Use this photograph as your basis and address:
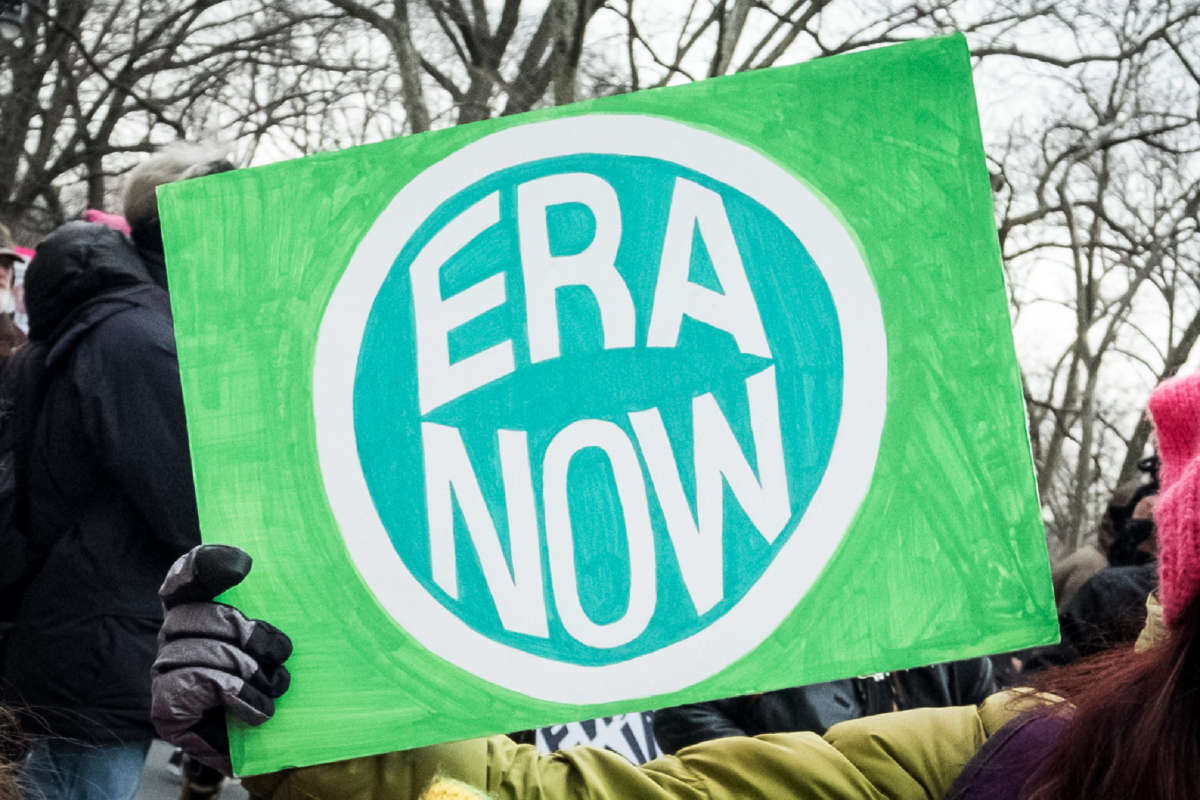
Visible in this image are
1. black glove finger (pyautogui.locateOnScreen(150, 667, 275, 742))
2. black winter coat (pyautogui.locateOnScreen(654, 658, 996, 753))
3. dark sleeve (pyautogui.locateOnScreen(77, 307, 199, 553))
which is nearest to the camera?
black glove finger (pyautogui.locateOnScreen(150, 667, 275, 742))

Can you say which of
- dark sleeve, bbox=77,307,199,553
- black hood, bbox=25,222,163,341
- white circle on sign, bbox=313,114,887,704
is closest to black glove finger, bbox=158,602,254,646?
white circle on sign, bbox=313,114,887,704

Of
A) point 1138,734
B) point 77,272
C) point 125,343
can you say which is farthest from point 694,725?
point 1138,734

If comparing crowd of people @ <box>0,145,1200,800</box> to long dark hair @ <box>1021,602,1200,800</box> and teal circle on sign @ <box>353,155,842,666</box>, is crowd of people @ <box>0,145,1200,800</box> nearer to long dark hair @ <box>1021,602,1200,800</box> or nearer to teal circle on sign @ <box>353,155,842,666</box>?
long dark hair @ <box>1021,602,1200,800</box>

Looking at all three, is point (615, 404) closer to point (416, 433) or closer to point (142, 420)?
point (416, 433)

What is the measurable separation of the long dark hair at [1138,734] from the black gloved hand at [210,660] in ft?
2.23

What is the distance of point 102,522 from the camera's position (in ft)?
7.61

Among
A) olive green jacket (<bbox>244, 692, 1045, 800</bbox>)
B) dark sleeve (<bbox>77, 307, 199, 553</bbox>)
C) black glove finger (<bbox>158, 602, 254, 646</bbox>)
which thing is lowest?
olive green jacket (<bbox>244, 692, 1045, 800</bbox>)

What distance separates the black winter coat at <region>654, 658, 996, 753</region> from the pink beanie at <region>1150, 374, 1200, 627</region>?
166 centimetres

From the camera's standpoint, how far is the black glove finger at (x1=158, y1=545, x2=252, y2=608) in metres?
1.18

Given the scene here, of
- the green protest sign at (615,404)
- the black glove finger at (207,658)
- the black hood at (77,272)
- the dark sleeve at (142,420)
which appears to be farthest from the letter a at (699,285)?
the black hood at (77,272)

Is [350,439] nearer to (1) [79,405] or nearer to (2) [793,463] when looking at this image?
(2) [793,463]

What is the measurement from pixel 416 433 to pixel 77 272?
4.56ft

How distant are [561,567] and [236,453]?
1.10 feet

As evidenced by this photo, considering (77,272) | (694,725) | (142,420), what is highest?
(77,272)
